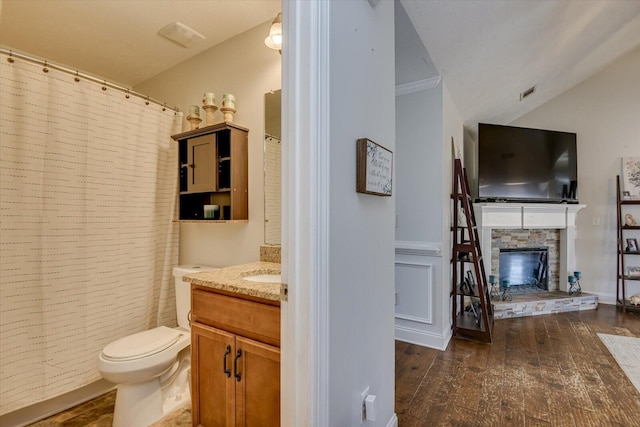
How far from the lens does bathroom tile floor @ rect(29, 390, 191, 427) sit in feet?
5.63

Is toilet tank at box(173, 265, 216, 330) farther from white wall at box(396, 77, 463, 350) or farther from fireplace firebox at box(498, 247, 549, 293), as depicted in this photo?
fireplace firebox at box(498, 247, 549, 293)

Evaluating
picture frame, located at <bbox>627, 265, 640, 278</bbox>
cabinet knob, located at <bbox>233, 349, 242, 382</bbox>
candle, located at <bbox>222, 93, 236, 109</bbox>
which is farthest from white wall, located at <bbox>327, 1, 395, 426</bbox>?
picture frame, located at <bbox>627, 265, 640, 278</bbox>

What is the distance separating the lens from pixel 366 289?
1191 millimetres

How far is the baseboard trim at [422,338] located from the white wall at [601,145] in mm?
2779

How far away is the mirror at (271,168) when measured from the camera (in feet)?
6.61

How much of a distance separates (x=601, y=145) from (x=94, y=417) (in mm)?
5854

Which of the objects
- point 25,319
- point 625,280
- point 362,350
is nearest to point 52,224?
point 25,319

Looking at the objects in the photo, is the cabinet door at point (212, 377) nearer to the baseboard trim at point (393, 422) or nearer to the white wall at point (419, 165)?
the baseboard trim at point (393, 422)

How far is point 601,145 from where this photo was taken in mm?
3895

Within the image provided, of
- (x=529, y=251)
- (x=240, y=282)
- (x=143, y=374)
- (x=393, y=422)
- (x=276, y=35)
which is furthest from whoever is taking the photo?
(x=529, y=251)

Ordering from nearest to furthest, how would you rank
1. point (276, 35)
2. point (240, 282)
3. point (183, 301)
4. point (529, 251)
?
1. point (240, 282)
2. point (276, 35)
3. point (183, 301)
4. point (529, 251)

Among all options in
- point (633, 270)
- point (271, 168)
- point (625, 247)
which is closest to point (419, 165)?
point (271, 168)

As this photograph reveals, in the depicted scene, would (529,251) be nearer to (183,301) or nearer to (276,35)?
(276,35)

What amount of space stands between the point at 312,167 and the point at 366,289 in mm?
570
